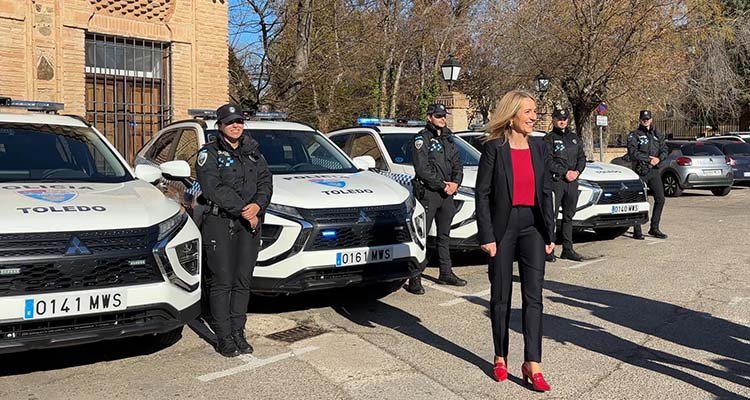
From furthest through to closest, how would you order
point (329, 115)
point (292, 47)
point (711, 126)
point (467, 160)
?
1. point (711, 126)
2. point (329, 115)
3. point (292, 47)
4. point (467, 160)

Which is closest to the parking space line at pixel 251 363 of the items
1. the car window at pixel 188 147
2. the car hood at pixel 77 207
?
the car hood at pixel 77 207

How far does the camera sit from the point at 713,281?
25.0 ft

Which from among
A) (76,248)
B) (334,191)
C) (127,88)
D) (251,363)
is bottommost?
(251,363)

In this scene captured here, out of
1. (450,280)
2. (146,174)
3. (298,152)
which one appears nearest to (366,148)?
(298,152)

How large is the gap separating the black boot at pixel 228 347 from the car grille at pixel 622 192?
6040 mm

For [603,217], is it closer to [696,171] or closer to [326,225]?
[326,225]

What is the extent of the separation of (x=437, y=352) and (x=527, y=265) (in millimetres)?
1104

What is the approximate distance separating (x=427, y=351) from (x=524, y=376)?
0.90m

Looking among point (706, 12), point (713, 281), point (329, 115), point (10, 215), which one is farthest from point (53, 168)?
point (706, 12)

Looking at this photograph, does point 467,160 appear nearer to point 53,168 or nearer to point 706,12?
point 53,168

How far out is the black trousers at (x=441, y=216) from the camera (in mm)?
7031

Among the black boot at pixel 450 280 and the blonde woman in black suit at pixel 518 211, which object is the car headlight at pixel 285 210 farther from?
the black boot at pixel 450 280

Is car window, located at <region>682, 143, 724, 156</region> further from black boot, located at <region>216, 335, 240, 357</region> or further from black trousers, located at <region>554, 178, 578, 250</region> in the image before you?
black boot, located at <region>216, 335, 240, 357</region>

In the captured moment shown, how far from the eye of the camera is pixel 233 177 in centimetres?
505
